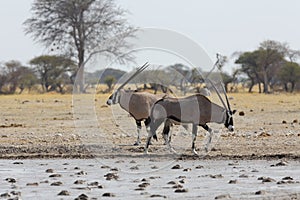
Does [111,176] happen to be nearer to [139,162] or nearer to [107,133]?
[139,162]

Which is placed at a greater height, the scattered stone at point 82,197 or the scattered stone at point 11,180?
the scattered stone at point 82,197

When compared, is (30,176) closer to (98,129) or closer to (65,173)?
(65,173)

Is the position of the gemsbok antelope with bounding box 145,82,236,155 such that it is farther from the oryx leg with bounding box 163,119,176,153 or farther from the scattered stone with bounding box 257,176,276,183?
the scattered stone with bounding box 257,176,276,183

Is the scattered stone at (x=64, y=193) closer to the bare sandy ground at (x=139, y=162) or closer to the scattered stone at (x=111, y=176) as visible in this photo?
the bare sandy ground at (x=139, y=162)

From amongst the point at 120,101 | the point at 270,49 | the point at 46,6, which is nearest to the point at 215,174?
the point at 120,101

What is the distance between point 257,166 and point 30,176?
3800 mm

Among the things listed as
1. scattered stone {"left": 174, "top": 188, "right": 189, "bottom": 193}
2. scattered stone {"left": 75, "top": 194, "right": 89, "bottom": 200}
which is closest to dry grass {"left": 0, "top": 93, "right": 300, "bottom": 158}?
scattered stone {"left": 174, "top": 188, "right": 189, "bottom": 193}

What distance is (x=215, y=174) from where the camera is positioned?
1294 cm

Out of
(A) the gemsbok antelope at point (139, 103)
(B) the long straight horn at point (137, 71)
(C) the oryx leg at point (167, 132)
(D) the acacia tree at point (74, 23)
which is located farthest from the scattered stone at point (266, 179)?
(D) the acacia tree at point (74, 23)

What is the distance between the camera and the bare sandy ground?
1114 centimetres

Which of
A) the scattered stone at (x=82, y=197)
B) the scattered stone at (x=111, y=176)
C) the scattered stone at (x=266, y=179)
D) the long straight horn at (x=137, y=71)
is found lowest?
the scattered stone at (x=82, y=197)

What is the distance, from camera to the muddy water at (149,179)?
426 inches

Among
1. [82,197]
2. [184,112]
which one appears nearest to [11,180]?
[82,197]

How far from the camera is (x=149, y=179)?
1242 cm
